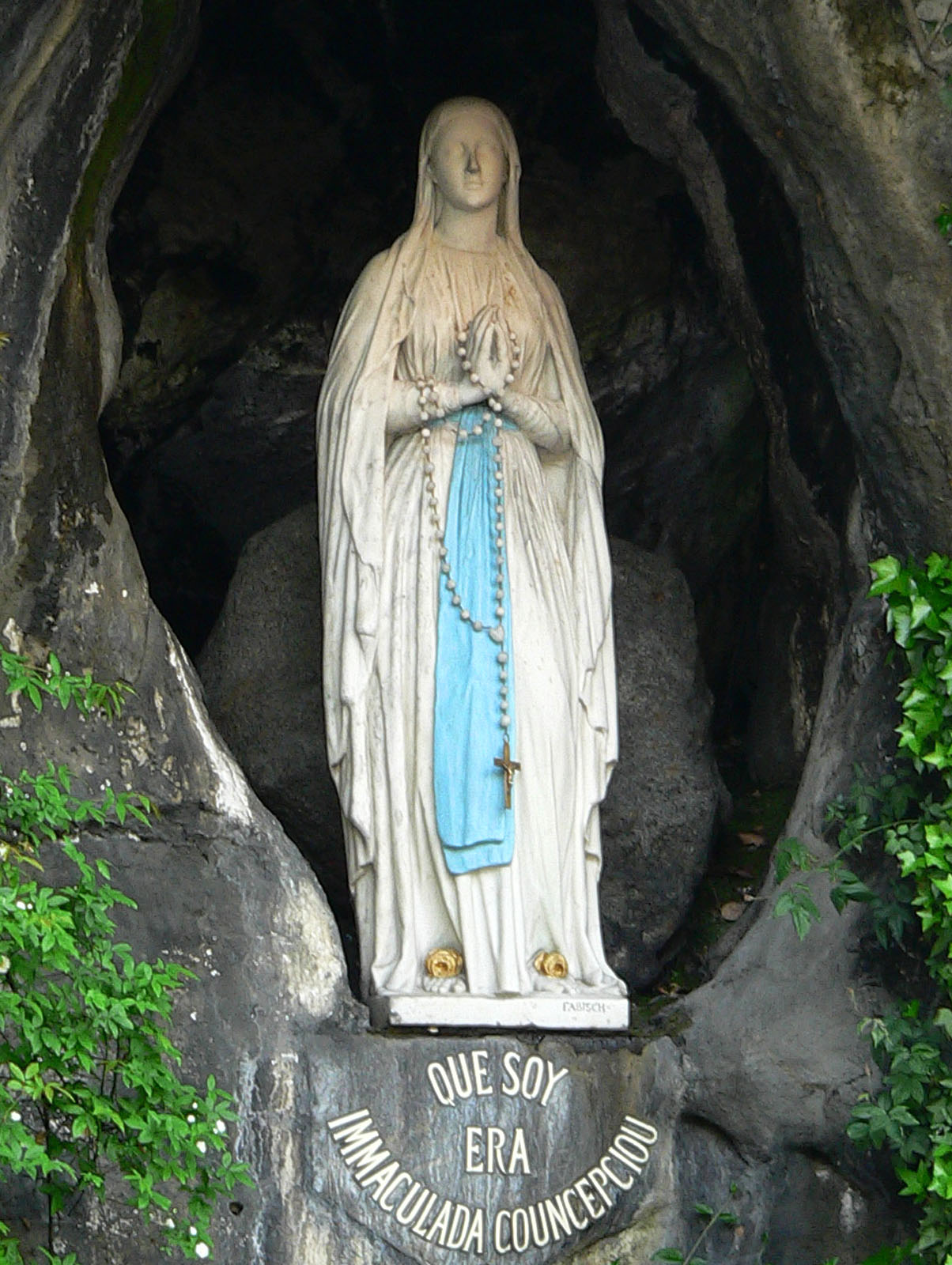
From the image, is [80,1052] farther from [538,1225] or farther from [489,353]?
[489,353]

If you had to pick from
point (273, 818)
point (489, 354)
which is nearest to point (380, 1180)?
point (273, 818)

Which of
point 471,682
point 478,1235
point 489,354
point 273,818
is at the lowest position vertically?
point 478,1235

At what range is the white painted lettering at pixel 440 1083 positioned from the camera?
18.3 feet

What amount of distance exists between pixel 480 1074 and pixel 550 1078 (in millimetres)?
175

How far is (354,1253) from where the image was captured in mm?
5477

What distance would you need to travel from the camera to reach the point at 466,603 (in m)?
5.98

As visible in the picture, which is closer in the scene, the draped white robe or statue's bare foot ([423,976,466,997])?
statue's bare foot ([423,976,466,997])

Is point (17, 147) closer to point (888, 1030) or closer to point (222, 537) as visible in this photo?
point (222, 537)

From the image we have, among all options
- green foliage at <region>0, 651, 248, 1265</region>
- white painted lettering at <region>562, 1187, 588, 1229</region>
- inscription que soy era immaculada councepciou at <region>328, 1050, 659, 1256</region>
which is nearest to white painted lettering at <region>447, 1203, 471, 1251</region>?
inscription que soy era immaculada councepciou at <region>328, 1050, 659, 1256</region>

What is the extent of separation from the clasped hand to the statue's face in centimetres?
39

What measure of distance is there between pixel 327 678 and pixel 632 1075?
1.23m

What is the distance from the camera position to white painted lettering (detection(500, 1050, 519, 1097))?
5617mm

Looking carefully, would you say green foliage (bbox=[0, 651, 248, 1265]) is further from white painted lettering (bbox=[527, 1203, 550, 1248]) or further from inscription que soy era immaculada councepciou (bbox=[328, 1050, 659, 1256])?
white painted lettering (bbox=[527, 1203, 550, 1248])

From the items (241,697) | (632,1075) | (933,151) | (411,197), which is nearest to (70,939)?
(632,1075)
